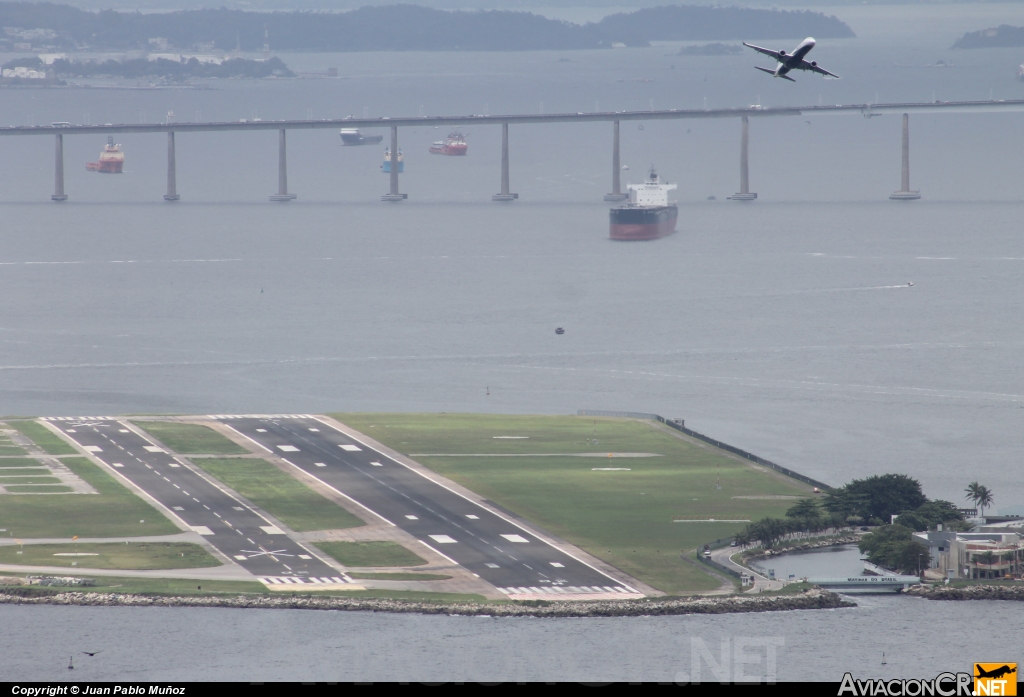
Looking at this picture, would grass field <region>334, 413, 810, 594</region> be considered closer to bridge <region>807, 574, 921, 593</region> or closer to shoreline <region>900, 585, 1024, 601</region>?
bridge <region>807, 574, 921, 593</region>

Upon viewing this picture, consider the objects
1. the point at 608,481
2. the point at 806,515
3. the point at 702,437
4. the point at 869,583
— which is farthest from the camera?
the point at 702,437

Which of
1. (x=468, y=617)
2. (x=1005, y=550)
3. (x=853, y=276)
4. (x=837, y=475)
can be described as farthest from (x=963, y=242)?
(x=468, y=617)

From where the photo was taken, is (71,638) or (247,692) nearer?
(247,692)

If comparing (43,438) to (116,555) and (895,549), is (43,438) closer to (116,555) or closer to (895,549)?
(116,555)

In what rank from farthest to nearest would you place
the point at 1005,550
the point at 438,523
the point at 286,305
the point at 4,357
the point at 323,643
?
the point at 286,305
the point at 4,357
the point at 438,523
the point at 1005,550
the point at 323,643

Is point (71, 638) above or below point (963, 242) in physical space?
below

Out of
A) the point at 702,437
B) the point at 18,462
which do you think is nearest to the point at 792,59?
the point at 702,437

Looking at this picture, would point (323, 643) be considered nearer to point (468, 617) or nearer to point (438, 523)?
point (468, 617)
